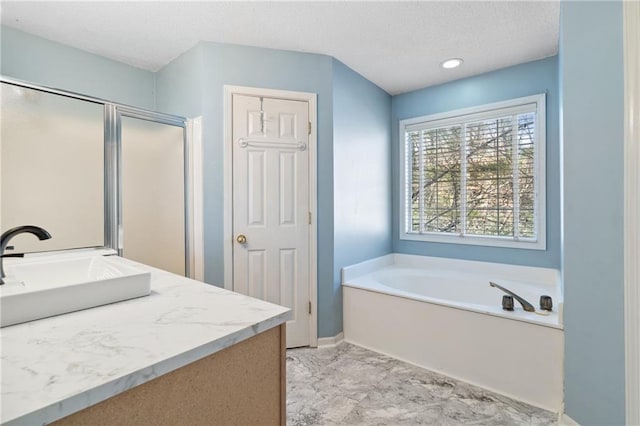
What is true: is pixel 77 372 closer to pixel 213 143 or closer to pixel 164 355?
pixel 164 355

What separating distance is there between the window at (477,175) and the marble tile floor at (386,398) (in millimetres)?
1406

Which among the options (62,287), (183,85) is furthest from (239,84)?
(62,287)

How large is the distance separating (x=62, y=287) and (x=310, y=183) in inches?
74.2

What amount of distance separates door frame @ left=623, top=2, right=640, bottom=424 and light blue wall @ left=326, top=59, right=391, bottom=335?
1801mm

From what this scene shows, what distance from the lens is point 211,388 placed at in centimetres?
71

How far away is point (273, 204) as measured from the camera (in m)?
2.50

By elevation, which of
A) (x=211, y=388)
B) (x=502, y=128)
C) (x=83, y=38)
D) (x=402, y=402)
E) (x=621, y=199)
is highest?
(x=83, y=38)

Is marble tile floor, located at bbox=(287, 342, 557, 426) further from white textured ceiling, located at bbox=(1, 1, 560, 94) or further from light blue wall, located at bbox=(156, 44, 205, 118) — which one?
white textured ceiling, located at bbox=(1, 1, 560, 94)

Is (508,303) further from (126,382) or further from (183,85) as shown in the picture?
(183,85)

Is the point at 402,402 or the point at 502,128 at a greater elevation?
the point at 502,128

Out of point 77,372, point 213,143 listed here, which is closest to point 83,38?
point 213,143

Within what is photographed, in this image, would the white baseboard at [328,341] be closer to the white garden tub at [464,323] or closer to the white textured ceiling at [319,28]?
the white garden tub at [464,323]

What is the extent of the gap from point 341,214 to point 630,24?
200 centimetres

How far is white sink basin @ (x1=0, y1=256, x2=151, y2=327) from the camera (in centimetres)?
77
